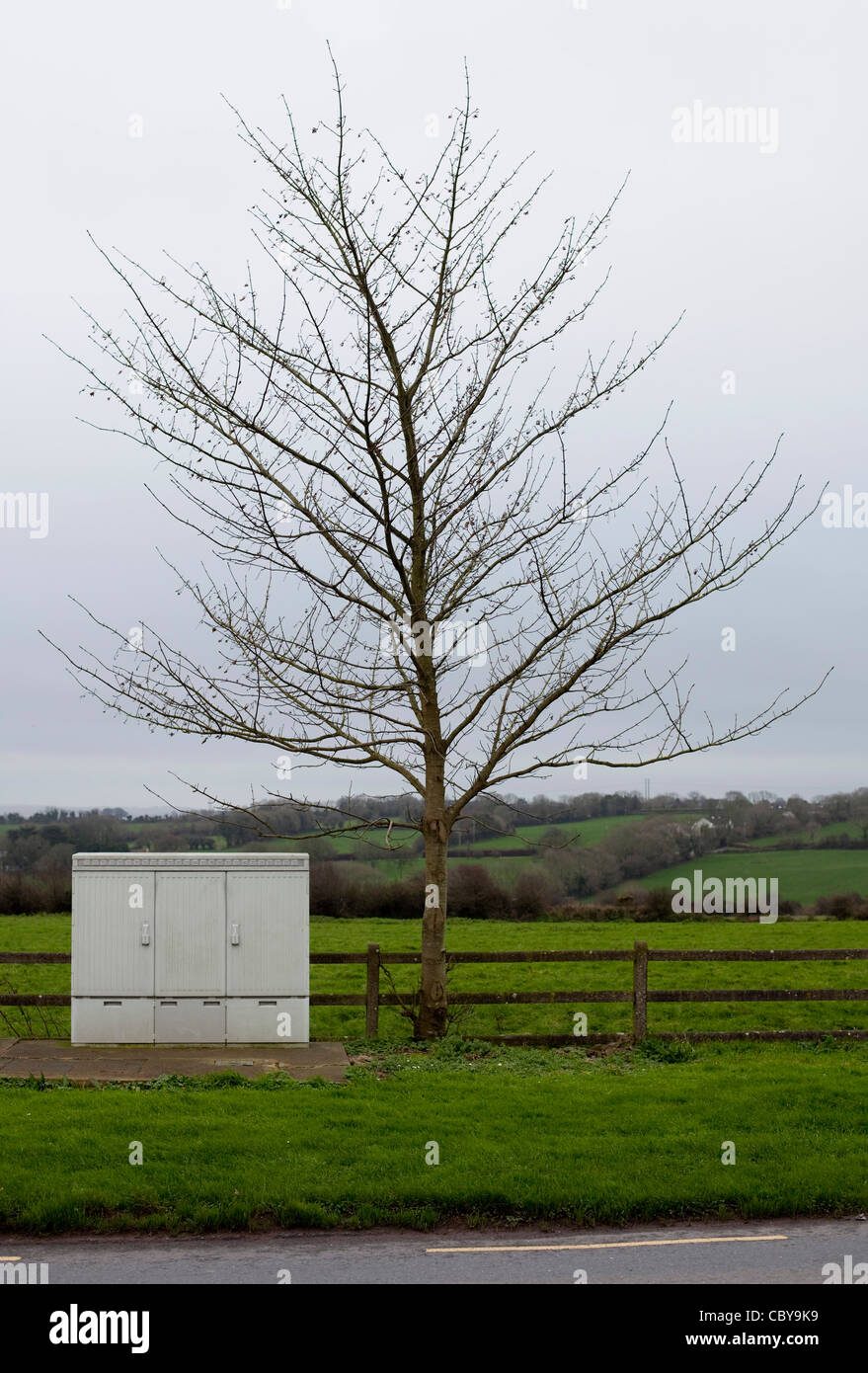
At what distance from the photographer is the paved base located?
11383 mm

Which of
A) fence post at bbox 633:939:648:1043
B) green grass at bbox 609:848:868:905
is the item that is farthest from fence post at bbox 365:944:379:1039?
green grass at bbox 609:848:868:905

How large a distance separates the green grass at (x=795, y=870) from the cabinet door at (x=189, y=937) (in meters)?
32.2

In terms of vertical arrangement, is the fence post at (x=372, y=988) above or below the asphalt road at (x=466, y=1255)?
above

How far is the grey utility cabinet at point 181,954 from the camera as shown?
41.7 ft

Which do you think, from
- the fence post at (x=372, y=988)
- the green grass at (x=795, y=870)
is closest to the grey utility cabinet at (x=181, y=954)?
the fence post at (x=372, y=988)

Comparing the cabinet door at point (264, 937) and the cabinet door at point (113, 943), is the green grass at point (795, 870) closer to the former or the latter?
the cabinet door at point (264, 937)

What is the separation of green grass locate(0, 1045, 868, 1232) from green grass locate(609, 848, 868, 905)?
3336 centimetres

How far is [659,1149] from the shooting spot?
894 cm

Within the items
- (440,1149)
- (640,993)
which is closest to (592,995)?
(640,993)

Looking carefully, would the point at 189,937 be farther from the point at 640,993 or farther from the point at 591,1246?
the point at 591,1246

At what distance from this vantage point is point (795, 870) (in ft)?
173

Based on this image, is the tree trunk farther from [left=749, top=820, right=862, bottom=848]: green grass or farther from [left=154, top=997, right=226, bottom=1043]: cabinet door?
[left=749, top=820, right=862, bottom=848]: green grass
